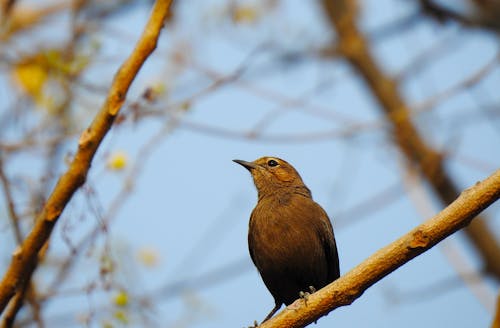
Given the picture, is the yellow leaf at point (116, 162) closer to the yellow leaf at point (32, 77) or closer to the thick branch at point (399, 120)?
the yellow leaf at point (32, 77)

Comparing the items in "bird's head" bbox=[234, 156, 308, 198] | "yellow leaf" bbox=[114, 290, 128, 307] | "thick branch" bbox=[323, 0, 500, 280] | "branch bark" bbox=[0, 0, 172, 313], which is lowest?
"yellow leaf" bbox=[114, 290, 128, 307]

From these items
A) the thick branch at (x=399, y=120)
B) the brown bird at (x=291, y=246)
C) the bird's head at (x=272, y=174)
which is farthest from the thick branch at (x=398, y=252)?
the thick branch at (x=399, y=120)

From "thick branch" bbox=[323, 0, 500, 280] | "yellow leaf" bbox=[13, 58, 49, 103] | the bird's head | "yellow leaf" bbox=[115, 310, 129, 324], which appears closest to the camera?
"yellow leaf" bbox=[115, 310, 129, 324]

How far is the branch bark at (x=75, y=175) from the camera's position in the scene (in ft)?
12.9

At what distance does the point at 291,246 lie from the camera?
18.0 feet

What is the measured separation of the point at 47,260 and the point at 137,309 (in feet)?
6.40

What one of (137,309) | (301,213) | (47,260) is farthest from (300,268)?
(47,260)

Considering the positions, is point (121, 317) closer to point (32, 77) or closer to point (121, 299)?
point (121, 299)

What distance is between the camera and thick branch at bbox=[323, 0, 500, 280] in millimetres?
9891

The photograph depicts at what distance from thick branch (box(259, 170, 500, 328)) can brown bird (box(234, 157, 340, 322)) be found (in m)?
1.44

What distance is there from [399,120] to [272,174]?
3193 millimetres

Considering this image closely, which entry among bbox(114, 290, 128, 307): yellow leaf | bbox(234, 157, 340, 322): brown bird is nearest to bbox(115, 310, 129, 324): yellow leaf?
bbox(114, 290, 128, 307): yellow leaf

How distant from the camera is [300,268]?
5496 mm

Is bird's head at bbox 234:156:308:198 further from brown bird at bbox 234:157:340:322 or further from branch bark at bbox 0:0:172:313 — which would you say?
branch bark at bbox 0:0:172:313
